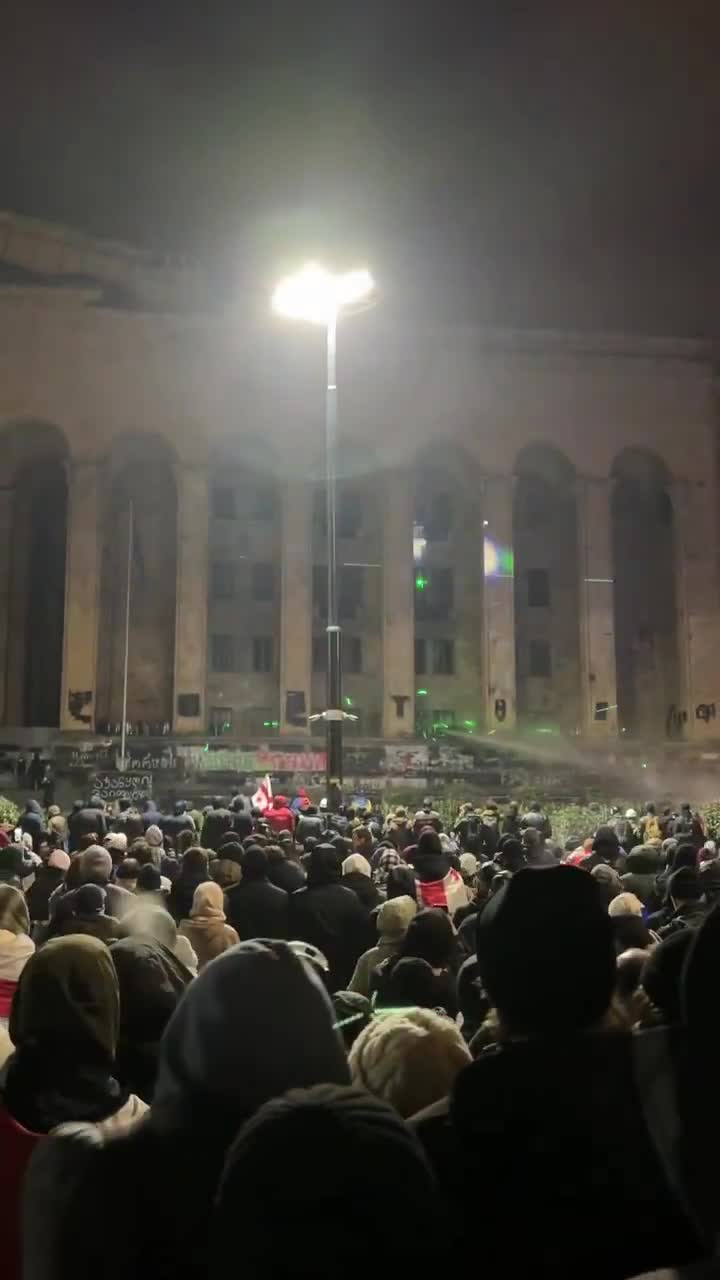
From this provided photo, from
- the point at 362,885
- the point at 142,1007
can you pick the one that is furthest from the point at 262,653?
the point at 142,1007

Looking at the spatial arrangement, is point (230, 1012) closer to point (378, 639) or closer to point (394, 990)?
point (394, 990)

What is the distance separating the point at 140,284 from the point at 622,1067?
48319mm

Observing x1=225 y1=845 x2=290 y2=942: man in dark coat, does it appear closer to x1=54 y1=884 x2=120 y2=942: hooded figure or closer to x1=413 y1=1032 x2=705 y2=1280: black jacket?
x1=54 y1=884 x2=120 y2=942: hooded figure

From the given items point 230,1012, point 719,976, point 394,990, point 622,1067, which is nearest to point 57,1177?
point 230,1012

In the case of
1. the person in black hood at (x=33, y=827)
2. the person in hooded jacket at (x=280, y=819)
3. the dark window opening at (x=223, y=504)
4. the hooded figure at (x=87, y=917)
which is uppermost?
the dark window opening at (x=223, y=504)

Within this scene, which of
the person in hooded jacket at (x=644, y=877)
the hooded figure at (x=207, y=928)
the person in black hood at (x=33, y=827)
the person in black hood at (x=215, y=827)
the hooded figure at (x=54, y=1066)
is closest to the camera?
the hooded figure at (x=54, y=1066)

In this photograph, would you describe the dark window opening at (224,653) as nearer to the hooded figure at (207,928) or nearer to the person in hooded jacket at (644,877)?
the person in hooded jacket at (644,877)

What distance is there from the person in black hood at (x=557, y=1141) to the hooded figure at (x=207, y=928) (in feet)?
12.8

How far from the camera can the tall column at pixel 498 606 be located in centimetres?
4566

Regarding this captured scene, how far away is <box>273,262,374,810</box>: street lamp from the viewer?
17.5m

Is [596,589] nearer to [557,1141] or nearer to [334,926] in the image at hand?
[334,926]

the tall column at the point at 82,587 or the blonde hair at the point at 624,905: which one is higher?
the tall column at the point at 82,587

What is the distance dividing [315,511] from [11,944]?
4384 cm

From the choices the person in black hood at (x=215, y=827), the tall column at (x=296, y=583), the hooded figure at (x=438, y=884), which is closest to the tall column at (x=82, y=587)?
the tall column at (x=296, y=583)
